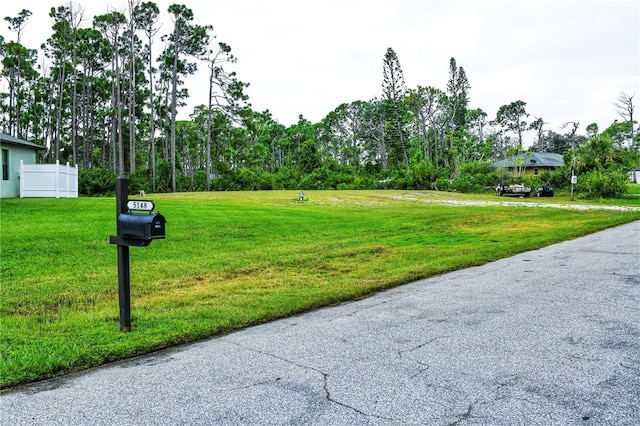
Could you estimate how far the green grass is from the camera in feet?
13.6

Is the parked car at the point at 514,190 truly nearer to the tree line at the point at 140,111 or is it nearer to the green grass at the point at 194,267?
the tree line at the point at 140,111

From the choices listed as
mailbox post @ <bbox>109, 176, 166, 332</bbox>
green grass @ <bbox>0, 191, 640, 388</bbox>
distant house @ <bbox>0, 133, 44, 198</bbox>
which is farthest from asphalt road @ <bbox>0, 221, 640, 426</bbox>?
distant house @ <bbox>0, 133, 44, 198</bbox>

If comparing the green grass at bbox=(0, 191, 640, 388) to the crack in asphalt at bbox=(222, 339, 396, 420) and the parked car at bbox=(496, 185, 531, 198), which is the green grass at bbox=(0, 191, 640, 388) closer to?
the crack in asphalt at bbox=(222, 339, 396, 420)

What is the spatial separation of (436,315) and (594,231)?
1035cm

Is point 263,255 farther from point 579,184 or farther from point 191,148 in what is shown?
Answer: point 191,148

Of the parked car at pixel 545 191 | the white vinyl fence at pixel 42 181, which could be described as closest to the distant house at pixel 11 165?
the white vinyl fence at pixel 42 181

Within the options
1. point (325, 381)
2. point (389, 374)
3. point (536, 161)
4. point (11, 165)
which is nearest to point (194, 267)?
point (325, 381)

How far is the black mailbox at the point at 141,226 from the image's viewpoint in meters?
3.96

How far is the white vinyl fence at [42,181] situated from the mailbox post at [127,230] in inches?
604

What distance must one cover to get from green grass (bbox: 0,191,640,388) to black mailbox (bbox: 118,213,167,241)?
0.89 meters

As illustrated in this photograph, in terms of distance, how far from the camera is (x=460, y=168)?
4300 centimetres

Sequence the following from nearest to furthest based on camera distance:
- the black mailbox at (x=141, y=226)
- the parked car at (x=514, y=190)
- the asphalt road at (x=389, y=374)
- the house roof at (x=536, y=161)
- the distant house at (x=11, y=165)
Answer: the asphalt road at (x=389, y=374) → the black mailbox at (x=141, y=226) → the distant house at (x=11, y=165) → the parked car at (x=514, y=190) → the house roof at (x=536, y=161)

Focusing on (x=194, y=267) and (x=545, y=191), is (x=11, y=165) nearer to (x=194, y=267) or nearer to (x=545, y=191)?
(x=194, y=267)

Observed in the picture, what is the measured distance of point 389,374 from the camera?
125 inches
